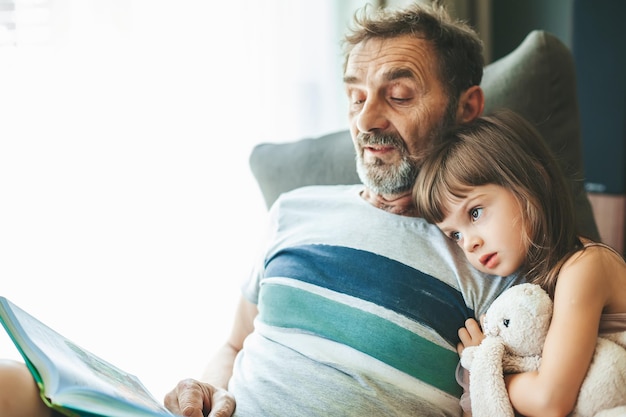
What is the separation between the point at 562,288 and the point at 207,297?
1.15 m

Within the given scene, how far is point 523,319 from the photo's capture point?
1021 millimetres

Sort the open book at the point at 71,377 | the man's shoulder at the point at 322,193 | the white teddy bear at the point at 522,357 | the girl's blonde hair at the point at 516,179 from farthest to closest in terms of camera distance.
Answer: the man's shoulder at the point at 322,193 → the girl's blonde hair at the point at 516,179 → the white teddy bear at the point at 522,357 → the open book at the point at 71,377

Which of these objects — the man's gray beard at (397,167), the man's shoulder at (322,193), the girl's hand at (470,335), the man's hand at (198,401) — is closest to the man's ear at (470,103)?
the man's gray beard at (397,167)

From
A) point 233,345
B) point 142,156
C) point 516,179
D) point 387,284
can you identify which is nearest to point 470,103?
point 516,179

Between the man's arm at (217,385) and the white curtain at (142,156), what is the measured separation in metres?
0.15

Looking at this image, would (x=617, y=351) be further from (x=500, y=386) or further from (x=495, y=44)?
(x=495, y=44)

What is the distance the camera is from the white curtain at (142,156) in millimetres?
1585

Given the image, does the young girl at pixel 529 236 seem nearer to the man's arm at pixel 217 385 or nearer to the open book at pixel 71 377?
the man's arm at pixel 217 385

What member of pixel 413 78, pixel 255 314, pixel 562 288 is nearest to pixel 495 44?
pixel 413 78

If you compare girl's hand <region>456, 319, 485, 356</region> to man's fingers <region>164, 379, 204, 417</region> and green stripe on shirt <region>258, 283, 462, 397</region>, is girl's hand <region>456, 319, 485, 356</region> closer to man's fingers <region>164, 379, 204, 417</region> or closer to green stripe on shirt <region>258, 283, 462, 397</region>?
green stripe on shirt <region>258, 283, 462, 397</region>

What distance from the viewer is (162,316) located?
1.83 m

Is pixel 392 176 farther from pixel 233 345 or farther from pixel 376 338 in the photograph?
pixel 233 345

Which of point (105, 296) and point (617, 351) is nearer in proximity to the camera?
point (617, 351)

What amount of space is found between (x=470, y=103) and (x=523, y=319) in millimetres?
536
